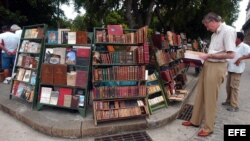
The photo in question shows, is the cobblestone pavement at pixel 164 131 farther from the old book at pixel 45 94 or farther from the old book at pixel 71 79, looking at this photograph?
the old book at pixel 71 79

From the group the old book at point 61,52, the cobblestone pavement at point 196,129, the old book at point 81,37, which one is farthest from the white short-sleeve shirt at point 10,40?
the cobblestone pavement at point 196,129

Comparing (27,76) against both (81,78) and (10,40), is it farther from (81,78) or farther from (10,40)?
(10,40)

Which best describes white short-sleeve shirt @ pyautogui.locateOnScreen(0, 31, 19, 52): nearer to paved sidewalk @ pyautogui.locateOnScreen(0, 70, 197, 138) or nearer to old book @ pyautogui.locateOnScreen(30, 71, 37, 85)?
paved sidewalk @ pyautogui.locateOnScreen(0, 70, 197, 138)

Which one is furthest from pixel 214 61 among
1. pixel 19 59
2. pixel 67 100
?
pixel 19 59

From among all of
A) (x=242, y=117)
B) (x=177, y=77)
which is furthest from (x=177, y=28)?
(x=242, y=117)

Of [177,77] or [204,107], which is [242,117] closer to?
[204,107]

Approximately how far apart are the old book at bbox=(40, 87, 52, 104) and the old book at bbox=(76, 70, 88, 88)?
27.1 inches

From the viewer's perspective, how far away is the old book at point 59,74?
5785 millimetres

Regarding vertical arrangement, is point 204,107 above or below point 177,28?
below

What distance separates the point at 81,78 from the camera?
225 inches

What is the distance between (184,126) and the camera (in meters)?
5.77

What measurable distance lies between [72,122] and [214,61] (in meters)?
2.74

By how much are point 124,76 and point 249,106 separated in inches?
150

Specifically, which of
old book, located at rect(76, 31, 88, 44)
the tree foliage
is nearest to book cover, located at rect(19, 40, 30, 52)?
old book, located at rect(76, 31, 88, 44)
